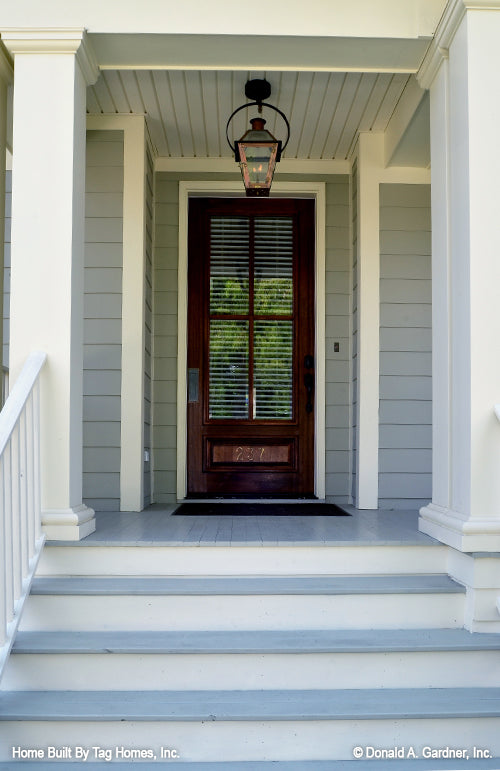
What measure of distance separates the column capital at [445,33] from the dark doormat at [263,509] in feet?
7.24

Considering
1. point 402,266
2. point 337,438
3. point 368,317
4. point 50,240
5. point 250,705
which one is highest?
point 402,266

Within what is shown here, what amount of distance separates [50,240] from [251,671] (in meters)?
1.83

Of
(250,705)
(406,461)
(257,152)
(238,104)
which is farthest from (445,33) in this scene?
(250,705)

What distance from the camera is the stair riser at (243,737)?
81.8 inches

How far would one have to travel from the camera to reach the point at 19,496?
236 cm

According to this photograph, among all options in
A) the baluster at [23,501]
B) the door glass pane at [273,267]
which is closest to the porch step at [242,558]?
the baluster at [23,501]

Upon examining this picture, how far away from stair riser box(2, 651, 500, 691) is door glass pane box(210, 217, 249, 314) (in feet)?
8.87

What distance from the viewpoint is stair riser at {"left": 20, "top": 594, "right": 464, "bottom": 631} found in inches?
97.3

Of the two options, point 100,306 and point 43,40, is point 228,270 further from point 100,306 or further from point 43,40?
point 43,40

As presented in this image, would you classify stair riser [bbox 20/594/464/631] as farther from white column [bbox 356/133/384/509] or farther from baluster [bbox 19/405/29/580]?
white column [bbox 356/133/384/509]

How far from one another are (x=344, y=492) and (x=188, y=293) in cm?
167

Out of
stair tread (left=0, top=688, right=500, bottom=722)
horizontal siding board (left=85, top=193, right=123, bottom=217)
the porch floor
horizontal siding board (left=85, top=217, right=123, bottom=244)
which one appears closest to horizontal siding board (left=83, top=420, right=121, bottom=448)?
the porch floor

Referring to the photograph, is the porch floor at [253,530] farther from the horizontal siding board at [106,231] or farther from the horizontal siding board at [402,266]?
the horizontal siding board at [106,231]

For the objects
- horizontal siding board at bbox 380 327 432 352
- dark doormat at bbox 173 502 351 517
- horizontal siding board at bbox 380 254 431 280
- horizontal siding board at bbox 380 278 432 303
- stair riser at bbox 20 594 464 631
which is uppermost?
horizontal siding board at bbox 380 254 431 280
